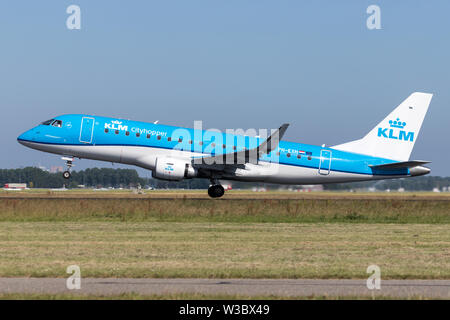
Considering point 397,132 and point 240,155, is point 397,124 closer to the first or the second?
point 397,132

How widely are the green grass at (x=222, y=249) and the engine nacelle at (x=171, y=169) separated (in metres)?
10.8

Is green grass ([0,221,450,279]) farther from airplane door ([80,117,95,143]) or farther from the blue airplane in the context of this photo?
airplane door ([80,117,95,143])

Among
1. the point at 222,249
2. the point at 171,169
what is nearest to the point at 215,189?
the point at 171,169

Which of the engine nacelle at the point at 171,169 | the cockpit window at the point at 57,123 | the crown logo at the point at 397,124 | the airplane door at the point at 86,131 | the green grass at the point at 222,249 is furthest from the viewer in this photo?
the crown logo at the point at 397,124

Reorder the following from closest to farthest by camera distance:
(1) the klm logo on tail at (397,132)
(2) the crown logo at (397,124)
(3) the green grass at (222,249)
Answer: (3) the green grass at (222,249) < (1) the klm logo on tail at (397,132) < (2) the crown logo at (397,124)

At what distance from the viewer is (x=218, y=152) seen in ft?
136

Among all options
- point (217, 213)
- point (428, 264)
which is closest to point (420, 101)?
point (217, 213)

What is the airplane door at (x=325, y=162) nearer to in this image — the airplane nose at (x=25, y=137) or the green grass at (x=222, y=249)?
the green grass at (x=222, y=249)

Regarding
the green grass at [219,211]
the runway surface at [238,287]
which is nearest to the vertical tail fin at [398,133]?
the green grass at [219,211]

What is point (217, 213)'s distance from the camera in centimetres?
3238

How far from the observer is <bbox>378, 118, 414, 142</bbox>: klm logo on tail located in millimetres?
45938

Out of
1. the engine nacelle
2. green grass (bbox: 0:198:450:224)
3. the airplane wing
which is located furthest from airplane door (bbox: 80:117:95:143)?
the airplane wing

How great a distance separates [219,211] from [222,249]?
13.3 metres

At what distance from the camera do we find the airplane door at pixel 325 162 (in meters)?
43.6
